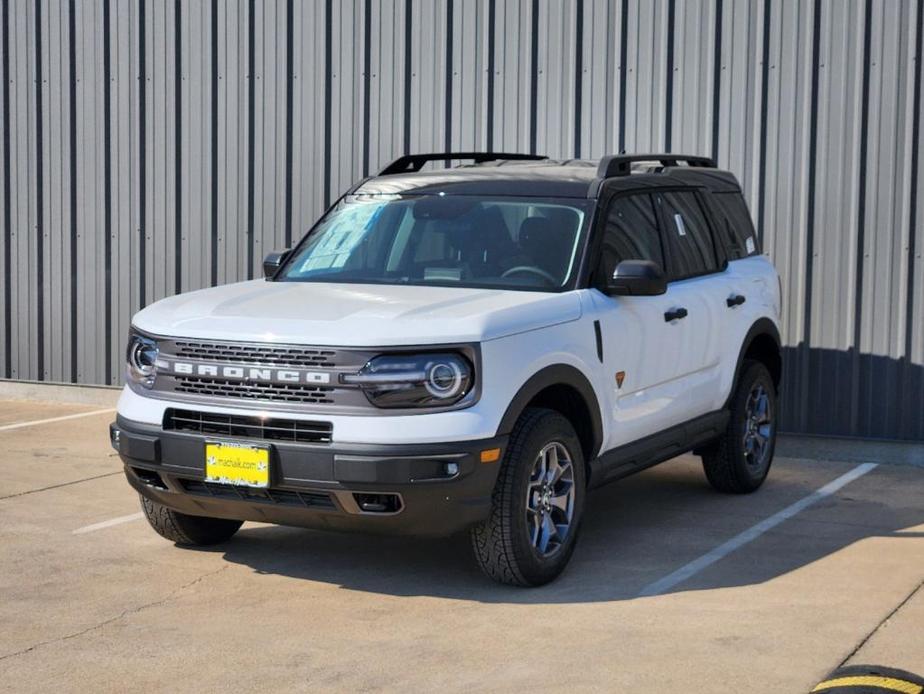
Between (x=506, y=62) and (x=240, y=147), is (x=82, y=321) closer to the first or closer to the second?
(x=240, y=147)

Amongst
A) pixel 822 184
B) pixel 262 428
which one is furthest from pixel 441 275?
pixel 822 184

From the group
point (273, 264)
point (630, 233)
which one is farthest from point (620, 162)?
point (273, 264)

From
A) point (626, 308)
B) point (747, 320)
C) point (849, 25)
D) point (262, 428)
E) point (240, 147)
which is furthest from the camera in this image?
point (240, 147)

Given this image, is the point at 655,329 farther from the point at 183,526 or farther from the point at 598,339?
the point at 183,526

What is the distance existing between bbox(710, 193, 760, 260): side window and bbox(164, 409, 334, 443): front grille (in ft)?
11.3

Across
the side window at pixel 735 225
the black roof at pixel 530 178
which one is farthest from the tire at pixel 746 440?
the black roof at pixel 530 178

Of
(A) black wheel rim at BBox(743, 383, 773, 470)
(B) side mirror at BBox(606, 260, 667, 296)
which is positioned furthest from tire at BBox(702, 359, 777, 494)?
(B) side mirror at BBox(606, 260, 667, 296)

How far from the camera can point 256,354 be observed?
21.3 feet

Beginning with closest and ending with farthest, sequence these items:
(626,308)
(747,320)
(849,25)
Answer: (626,308), (747,320), (849,25)

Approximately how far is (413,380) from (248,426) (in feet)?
2.51

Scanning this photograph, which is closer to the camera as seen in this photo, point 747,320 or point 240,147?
point 747,320

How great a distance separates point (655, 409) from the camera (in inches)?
304

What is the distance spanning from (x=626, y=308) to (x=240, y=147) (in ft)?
18.5

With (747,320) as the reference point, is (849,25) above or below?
above
